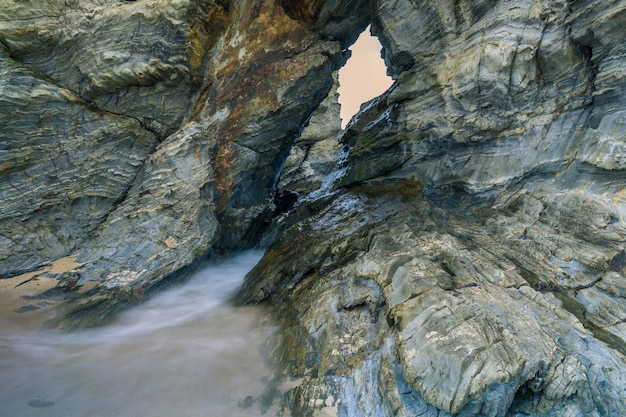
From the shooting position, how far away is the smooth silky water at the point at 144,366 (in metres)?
6.79

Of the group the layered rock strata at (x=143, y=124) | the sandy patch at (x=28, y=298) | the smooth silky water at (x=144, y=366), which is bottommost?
the smooth silky water at (x=144, y=366)

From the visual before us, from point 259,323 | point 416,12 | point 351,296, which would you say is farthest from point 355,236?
point 416,12

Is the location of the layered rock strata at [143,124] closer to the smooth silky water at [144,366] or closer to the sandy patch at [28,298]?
the sandy patch at [28,298]

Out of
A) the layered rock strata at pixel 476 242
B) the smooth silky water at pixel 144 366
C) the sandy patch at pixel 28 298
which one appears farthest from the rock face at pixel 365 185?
the smooth silky water at pixel 144 366

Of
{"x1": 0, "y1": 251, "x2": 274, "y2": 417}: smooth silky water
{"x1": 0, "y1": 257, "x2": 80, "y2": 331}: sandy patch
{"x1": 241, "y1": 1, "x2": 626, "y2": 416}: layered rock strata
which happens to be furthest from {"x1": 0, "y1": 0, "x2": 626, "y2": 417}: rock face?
{"x1": 0, "y1": 251, "x2": 274, "y2": 417}: smooth silky water

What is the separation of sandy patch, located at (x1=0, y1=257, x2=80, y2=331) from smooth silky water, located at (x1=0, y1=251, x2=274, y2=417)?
0.60 m

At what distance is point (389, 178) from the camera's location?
1551cm

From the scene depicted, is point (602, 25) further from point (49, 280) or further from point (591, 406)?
point (49, 280)

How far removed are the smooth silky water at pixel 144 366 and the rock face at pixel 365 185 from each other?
0.83 meters

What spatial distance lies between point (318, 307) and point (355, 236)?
10.9 ft

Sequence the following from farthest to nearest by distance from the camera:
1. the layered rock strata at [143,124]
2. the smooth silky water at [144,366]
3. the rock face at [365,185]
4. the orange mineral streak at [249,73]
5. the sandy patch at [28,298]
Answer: the orange mineral streak at [249,73]
the layered rock strata at [143,124]
the sandy patch at [28,298]
the smooth silky water at [144,366]
the rock face at [365,185]

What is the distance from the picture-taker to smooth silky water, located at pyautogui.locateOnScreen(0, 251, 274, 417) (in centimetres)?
679

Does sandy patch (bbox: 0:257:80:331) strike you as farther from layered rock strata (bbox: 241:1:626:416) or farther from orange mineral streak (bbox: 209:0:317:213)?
orange mineral streak (bbox: 209:0:317:213)

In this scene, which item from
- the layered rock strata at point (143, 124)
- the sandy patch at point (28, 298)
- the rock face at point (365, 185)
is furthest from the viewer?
the layered rock strata at point (143, 124)
